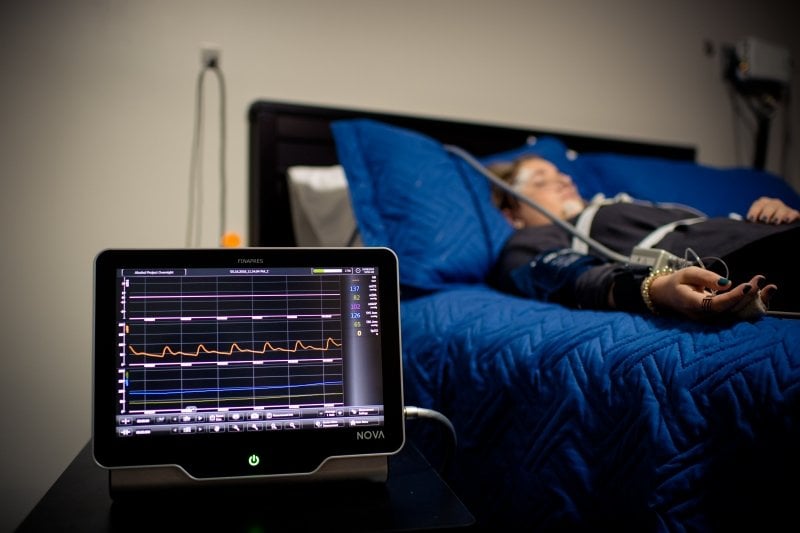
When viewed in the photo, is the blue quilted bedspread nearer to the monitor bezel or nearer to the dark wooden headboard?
the monitor bezel

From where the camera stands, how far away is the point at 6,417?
4.88 feet

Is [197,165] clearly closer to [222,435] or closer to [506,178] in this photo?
[506,178]

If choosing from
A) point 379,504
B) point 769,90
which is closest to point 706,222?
point 379,504

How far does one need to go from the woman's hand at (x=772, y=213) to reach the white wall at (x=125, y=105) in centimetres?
104

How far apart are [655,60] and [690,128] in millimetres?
309

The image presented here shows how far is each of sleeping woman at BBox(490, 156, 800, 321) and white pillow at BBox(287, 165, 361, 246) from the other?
1.32 feet

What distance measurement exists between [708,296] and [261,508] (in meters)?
0.61

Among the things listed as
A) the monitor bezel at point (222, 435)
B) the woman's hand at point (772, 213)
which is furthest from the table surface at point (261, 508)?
the woman's hand at point (772, 213)

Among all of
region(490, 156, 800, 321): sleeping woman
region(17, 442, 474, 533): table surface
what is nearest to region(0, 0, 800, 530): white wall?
region(490, 156, 800, 321): sleeping woman

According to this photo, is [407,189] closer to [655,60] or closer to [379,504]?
[379,504]

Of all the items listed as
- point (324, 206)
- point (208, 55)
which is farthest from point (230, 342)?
point (208, 55)

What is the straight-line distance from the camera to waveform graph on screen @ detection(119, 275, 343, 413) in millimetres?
710

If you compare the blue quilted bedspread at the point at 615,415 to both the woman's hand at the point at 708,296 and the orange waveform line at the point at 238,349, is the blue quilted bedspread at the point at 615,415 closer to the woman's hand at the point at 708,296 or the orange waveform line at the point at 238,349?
the woman's hand at the point at 708,296

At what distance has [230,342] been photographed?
734mm
